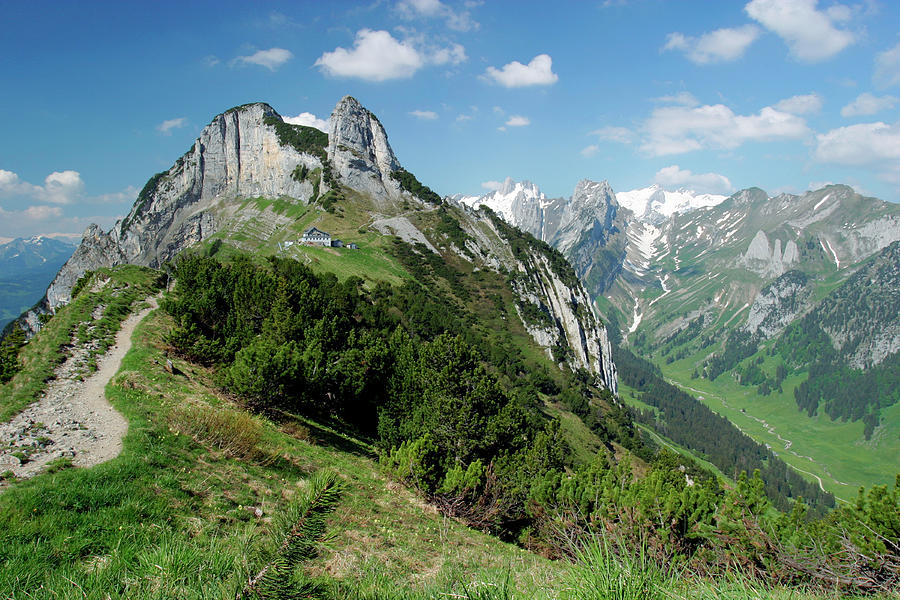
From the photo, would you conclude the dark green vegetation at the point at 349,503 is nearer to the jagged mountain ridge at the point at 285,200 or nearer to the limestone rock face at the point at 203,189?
the jagged mountain ridge at the point at 285,200

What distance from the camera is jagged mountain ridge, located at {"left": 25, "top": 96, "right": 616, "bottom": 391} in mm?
128863

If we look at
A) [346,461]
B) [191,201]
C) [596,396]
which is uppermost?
[191,201]

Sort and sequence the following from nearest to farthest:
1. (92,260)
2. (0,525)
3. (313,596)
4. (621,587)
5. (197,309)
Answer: (313,596) < (621,587) < (0,525) < (197,309) < (92,260)

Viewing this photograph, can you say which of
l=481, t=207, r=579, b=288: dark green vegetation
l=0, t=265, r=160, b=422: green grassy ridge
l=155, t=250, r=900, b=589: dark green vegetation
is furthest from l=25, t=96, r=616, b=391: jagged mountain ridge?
l=155, t=250, r=900, b=589: dark green vegetation

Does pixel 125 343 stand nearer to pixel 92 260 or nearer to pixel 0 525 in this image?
pixel 0 525

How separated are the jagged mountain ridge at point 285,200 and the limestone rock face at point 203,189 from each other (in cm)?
37

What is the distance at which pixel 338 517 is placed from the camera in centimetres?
1277

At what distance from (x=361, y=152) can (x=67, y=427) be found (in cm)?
15083

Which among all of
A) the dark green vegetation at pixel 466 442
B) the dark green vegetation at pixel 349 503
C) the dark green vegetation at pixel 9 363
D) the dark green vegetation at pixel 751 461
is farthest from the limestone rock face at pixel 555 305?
the dark green vegetation at pixel 9 363

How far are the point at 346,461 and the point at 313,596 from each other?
60.0 feet

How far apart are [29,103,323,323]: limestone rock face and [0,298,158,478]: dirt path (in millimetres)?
139483

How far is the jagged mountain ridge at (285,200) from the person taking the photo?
423ft

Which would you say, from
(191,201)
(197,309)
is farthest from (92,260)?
(197,309)

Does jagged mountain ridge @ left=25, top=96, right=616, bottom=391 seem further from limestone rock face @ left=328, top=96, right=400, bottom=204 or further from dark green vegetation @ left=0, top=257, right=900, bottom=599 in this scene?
dark green vegetation @ left=0, top=257, right=900, bottom=599
